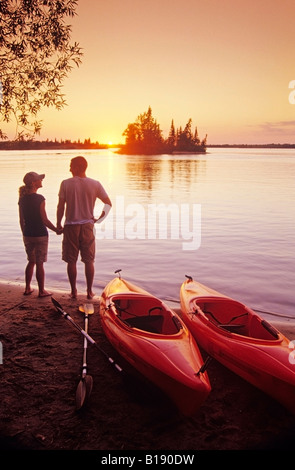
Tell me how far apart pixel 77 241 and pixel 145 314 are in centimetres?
200

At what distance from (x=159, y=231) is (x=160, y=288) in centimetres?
710

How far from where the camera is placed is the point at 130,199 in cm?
2777

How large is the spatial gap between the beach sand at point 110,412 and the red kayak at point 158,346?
0.24 metres

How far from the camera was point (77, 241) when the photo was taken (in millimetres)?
6770

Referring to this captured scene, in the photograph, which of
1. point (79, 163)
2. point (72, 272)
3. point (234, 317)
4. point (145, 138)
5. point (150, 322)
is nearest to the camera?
point (150, 322)

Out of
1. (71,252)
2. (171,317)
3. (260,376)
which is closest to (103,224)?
(71,252)

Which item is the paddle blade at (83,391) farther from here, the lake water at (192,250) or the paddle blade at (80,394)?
the lake water at (192,250)

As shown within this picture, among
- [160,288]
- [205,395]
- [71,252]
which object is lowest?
[160,288]

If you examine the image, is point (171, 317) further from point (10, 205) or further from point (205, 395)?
point (10, 205)

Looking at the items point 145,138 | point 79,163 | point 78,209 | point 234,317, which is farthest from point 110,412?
point 145,138

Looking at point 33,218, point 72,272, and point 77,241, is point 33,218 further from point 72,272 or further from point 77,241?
point 72,272

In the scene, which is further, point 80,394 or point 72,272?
point 72,272

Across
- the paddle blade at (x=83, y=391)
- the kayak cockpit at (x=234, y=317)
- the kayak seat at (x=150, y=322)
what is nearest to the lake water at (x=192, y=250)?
the kayak cockpit at (x=234, y=317)

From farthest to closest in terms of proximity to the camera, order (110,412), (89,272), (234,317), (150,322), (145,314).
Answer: (89,272) < (145,314) < (234,317) < (150,322) < (110,412)
